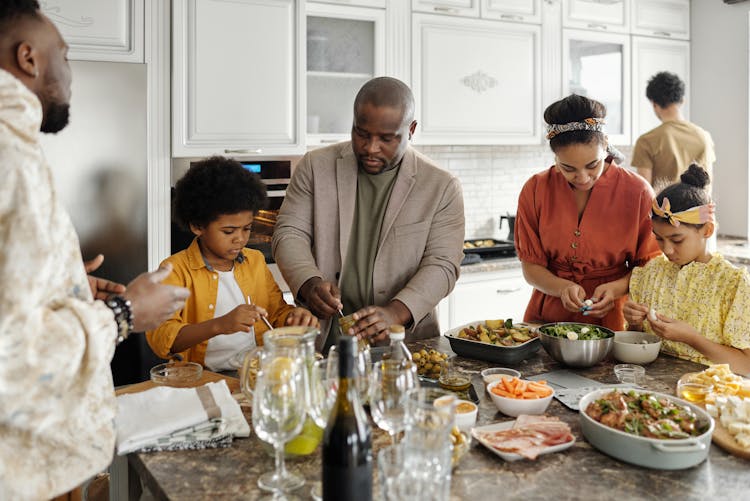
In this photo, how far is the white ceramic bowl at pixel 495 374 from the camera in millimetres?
1836

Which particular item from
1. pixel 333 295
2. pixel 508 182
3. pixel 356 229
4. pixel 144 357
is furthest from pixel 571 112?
pixel 508 182

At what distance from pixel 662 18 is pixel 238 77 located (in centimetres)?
310

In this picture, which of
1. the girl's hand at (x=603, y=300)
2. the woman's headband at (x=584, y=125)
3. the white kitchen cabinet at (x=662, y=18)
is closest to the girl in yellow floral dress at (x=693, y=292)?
the girl's hand at (x=603, y=300)

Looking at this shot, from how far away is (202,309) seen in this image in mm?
2307

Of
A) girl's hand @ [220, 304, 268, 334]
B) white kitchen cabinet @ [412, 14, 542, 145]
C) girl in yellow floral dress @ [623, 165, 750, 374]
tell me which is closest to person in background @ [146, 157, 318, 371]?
girl's hand @ [220, 304, 268, 334]

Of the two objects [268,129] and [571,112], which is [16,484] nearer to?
[571,112]

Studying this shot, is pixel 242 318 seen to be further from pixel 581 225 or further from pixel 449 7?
pixel 449 7

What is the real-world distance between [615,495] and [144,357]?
247 cm

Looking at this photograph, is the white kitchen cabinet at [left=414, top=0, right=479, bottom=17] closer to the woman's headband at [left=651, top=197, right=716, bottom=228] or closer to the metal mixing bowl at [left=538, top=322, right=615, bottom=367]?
the woman's headband at [left=651, top=197, right=716, bottom=228]

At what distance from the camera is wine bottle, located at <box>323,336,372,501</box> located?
117 cm

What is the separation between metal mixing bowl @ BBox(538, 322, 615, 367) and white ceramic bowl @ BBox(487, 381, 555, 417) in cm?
36

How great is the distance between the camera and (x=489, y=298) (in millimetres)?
4215

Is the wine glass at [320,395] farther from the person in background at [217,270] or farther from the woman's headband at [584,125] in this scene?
the woman's headband at [584,125]

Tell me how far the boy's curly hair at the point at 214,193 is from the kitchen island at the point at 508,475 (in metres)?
0.97
